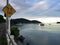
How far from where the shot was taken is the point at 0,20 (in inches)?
4759

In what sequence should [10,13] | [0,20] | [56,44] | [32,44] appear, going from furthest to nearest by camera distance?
1. [0,20]
2. [56,44]
3. [32,44]
4. [10,13]

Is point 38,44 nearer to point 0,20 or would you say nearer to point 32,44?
point 32,44

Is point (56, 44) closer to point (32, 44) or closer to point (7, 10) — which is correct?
point (32, 44)

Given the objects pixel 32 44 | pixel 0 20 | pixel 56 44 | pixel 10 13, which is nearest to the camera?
pixel 10 13

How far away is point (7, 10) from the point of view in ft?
51.5

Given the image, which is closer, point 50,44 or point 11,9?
point 11,9

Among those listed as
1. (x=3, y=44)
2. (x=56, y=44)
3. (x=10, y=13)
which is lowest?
(x=56, y=44)

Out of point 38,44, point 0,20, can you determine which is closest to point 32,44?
point 38,44

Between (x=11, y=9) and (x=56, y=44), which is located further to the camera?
(x=56, y=44)

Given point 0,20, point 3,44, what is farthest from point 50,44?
point 0,20

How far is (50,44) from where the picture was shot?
49406mm

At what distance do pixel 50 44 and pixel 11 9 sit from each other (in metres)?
34.7

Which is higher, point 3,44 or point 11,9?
point 11,9

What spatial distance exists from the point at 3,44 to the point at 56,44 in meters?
35.6
